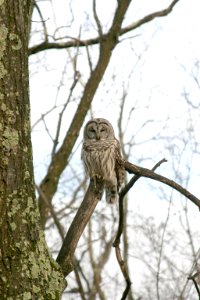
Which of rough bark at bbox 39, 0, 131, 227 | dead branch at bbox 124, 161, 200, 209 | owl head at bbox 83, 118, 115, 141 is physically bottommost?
dead branch at bbox 124, 161, 200, 209

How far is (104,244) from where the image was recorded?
12.7m

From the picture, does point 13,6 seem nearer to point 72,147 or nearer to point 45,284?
point 45,284

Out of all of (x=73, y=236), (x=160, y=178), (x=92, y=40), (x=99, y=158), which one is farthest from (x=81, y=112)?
(x=73, y=236)

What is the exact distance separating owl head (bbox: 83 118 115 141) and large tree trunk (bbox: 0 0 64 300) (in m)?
3.59

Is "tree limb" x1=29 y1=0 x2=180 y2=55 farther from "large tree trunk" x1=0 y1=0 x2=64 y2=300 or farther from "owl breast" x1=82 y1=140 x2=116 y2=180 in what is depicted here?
"large tree trunk" x1=0 y1=0 x2=64 y2=300

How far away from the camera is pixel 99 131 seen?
20.5ft

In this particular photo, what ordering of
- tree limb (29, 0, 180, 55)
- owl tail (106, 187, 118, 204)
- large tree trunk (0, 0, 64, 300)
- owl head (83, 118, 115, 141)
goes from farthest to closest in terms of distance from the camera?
tree limb (29, 0, 180, 55) → owl head (83, 118, 115, 141) → owl tail (106, 187, 118, 204) → large tree trunk (0, 0, 64, 300)

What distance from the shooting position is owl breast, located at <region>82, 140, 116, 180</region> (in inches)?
220

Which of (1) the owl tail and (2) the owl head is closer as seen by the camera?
(1) the owl tail

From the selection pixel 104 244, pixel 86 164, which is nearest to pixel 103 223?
pixel 104 244

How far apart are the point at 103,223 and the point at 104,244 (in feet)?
1.50

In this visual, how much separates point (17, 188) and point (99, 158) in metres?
3.43

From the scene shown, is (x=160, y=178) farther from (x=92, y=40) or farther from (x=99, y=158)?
(x=92, y=40)

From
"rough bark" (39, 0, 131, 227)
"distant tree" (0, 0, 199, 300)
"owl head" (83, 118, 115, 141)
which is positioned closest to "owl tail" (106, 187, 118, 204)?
"owl head" (83, 118, 115, 141)
